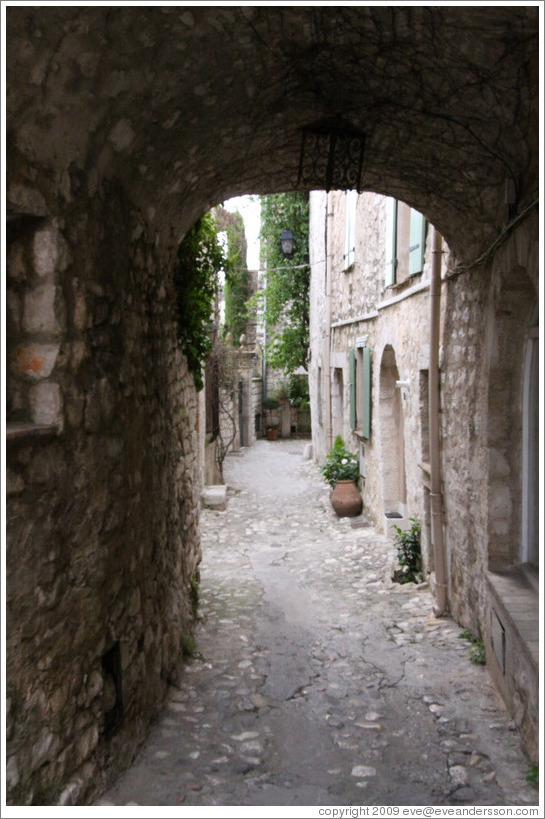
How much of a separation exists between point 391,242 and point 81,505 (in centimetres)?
527

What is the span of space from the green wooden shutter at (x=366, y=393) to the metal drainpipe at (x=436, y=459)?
2.99 m

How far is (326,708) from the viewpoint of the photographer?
3680 mm

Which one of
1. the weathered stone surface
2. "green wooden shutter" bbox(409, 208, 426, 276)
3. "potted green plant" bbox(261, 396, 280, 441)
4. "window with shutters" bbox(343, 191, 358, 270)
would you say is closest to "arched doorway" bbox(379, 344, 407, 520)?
"green wooden shutter" bbox(409, 208, 426, 276)

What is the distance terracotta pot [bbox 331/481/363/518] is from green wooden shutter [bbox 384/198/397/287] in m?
3.11

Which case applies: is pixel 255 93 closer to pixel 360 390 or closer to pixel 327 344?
pixel 360 390

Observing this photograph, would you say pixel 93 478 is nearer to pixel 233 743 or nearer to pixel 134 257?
pixel 134 257

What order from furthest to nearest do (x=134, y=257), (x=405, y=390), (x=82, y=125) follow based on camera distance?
(x=405, y=390) → (x=134, y=257) → (x=82, y=125)

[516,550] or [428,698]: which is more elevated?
[516,550]

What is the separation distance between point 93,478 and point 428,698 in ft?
8.00

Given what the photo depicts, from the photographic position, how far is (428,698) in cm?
371

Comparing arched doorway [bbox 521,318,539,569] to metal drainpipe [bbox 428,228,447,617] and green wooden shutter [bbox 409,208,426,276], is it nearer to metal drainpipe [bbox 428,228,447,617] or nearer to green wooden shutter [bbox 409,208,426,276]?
metal drainpipe [bbox 428,228,447,617]

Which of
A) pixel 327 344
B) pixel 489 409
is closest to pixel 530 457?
pixel 489 409

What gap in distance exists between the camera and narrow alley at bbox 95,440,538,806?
2840 mm

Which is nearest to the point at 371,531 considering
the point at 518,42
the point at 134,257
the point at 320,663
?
the point at 320,663
